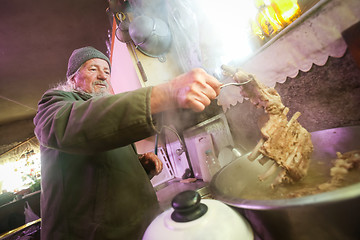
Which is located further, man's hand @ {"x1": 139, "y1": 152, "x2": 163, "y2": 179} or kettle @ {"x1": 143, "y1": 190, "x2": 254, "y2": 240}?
man's hand @ {"x1": 139, "y1": 152, "x2": 163, "y2": 179}

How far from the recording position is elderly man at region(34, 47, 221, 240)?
858mm

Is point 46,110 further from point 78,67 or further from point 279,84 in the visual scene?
point 279,84

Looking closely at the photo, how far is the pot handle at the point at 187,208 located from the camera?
75 centimetres

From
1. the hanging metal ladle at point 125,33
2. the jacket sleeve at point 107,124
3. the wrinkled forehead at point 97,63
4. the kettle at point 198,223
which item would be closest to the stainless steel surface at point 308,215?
the kettle at point 198,223

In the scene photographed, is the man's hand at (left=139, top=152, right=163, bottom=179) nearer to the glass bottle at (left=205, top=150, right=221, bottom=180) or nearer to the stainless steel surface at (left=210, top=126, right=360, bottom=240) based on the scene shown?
the glass bottle at (left=205, top=150, right=221, bottom=180)

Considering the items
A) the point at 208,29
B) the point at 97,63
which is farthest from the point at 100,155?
the point at 208,29

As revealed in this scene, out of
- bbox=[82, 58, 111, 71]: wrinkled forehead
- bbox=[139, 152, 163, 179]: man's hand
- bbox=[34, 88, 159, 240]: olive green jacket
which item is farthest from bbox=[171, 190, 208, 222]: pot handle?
bbox=[82, 58, 111, 71]: wrinkled forehead

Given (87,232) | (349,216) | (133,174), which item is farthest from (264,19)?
(87,232)

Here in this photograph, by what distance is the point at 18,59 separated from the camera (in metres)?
4.96

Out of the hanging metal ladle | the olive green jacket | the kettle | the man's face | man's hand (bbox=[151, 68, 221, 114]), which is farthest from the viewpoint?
the hanging metal ladle

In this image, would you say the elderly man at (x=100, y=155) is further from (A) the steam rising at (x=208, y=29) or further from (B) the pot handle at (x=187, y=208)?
(A) the steam rising at (x=208, y=29)

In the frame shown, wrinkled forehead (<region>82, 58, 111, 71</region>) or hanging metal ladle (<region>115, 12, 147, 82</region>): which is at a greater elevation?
hanging metal ladle (<region>115, 12, 147, 82</region>)

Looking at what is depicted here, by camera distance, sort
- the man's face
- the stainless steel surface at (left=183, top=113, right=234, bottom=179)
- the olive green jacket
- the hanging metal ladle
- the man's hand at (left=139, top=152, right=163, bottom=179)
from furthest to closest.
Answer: the hanging metal ladle < the stainless steel surface at (left=183, top=113, right=234, bottom=179) < the man's face < the man's hand at (left=139, top=152, right=163, bottom=179) < the olive green jacket

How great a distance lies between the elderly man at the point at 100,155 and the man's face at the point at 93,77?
1 cm
